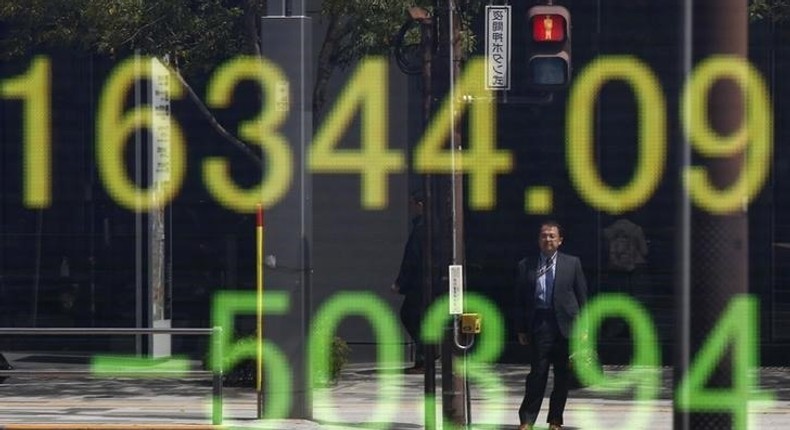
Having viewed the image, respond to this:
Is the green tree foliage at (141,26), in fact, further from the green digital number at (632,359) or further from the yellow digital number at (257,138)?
the green digital number at (632,359)

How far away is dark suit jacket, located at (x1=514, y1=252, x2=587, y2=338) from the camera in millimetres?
13445

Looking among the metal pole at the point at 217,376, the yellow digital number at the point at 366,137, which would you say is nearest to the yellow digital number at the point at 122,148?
the yellow digital number at the point at 366,137

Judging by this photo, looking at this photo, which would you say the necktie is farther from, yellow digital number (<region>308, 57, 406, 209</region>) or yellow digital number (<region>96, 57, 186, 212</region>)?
yellow digital number (<region>96, 57, 186, 212</region>)

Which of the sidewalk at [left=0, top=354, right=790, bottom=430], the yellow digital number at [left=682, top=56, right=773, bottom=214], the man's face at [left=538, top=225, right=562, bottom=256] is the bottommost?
the sidewalk at [left=0, top=354, right=790, bottom=430]

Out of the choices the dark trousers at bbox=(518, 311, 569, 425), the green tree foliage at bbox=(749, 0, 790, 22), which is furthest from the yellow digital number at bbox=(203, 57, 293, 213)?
the green tree foliage at bbox=(749, 0, 790, 22)

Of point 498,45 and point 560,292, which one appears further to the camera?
point 498,45

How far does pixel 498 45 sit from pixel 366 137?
4.71 meters

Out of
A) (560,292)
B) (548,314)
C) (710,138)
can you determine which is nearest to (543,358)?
(548,314)

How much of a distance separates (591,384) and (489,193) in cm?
290

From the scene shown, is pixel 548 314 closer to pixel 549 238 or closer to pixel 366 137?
pixel 549 238

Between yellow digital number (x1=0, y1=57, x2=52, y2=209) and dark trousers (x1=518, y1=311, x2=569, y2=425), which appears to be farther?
yellow digital number (x1=0, y1=57, x2=52, y2=209)

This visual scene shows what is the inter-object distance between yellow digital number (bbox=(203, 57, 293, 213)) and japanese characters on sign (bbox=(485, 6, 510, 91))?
66.8 inches

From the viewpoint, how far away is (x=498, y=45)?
14.6 metres

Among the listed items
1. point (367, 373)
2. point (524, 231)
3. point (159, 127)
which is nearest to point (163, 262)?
point (159, 127)
